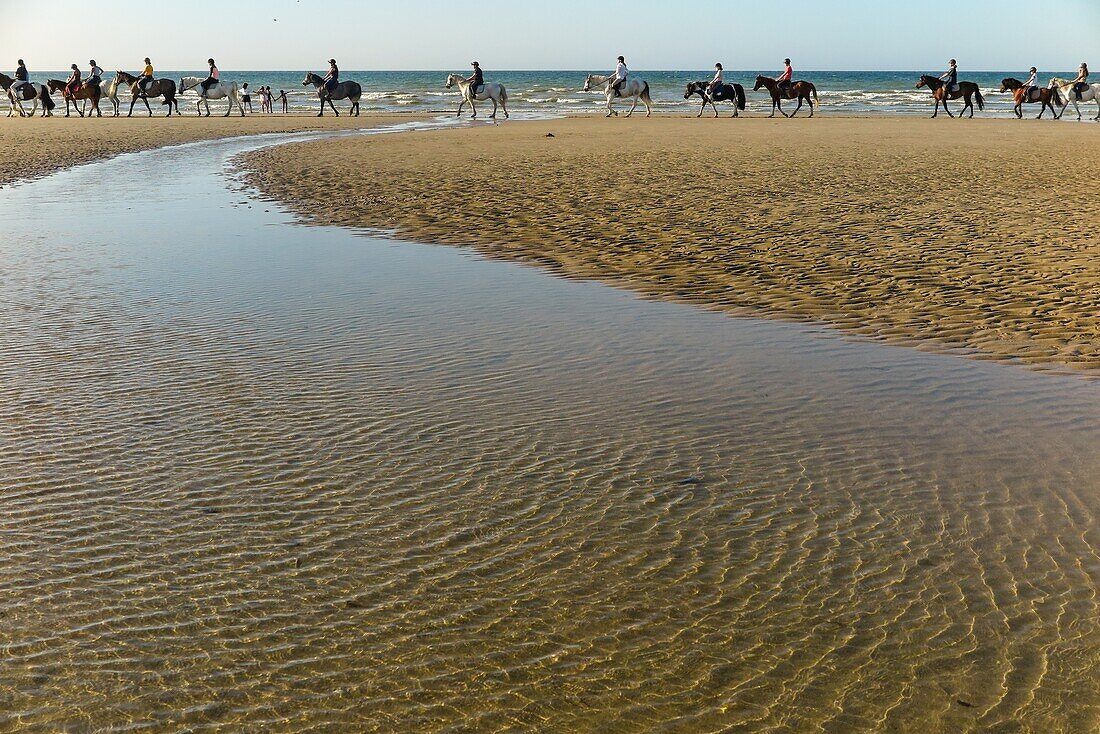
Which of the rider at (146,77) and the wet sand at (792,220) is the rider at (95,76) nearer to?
the rider at (146,77)

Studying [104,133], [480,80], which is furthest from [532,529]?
[480,80]

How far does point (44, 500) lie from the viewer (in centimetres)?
403

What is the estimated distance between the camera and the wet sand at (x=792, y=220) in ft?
24.6

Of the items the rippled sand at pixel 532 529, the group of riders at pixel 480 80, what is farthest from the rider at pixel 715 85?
the rippled sand at pixel 532 529

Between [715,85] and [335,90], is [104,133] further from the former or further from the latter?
[715,85]

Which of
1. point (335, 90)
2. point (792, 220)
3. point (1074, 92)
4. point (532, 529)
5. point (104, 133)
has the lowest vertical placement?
point (532, 529)

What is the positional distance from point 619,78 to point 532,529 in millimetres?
38262

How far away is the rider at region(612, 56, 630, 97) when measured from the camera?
3953 centimetres

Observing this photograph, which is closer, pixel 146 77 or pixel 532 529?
pixel 532 529

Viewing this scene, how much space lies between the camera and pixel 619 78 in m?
40.3

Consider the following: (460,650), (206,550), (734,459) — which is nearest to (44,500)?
(206,550)

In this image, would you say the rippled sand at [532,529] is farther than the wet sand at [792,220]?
No

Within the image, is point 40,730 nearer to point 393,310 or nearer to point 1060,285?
point 393,310

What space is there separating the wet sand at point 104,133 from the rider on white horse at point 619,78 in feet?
25.7
